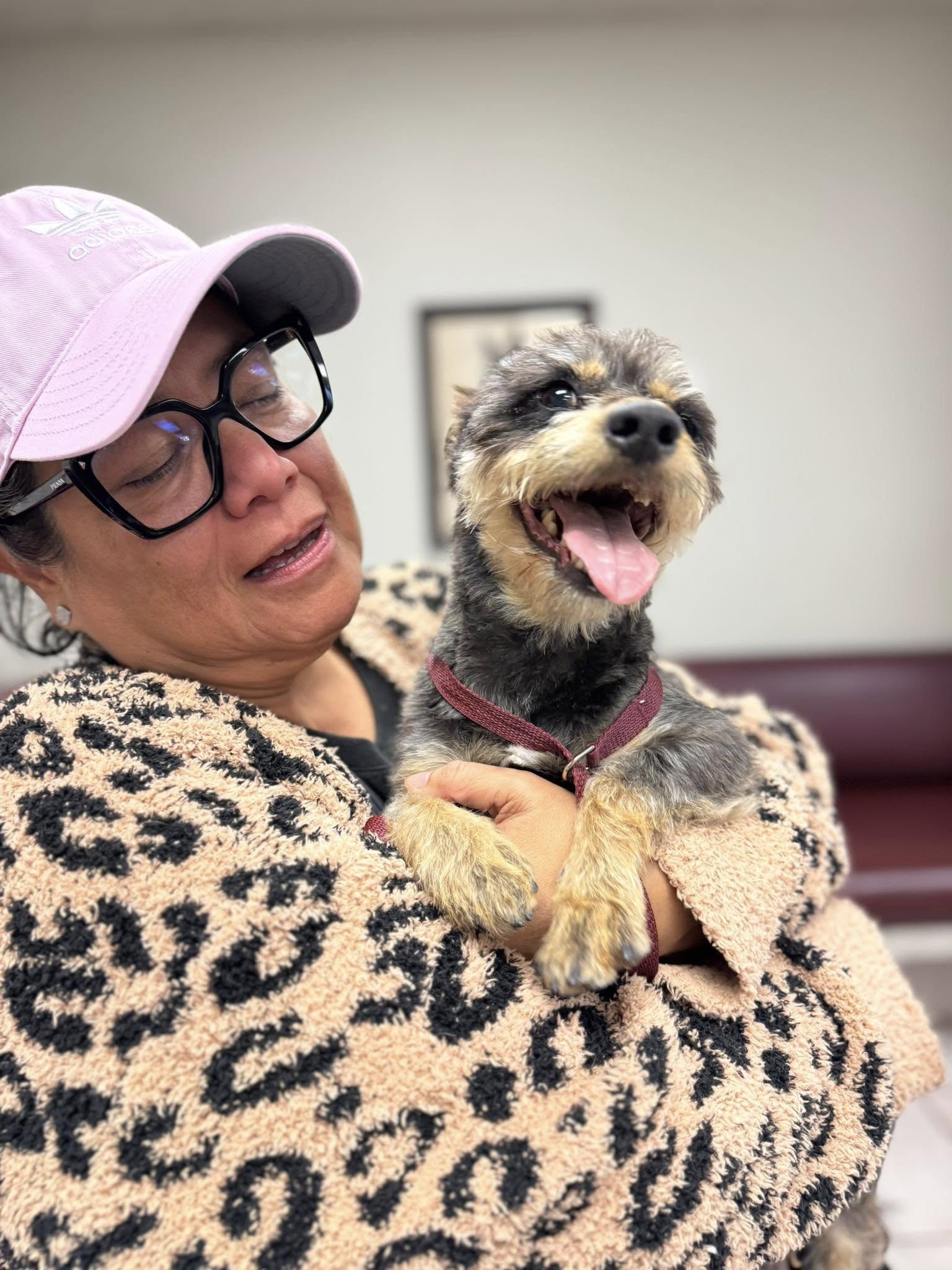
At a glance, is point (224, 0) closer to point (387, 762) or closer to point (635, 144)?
point (635, 144)

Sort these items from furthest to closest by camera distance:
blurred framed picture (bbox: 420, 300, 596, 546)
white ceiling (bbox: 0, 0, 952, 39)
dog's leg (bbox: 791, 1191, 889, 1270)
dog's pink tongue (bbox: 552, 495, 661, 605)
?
1. blurred framed picture (bbox: 420, 300, 596, 546)
2. white ceiling (bbox: 0, 0, 952, 39)
3. dog's leg (bbox: 791, 1191, 889, 1270)
4. dog's pink tongue (bbox: 552, 495, 661, 605)

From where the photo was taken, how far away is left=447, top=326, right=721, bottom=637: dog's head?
1258 mm

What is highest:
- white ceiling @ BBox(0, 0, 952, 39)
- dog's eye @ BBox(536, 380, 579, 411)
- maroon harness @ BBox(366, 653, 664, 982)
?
white ceiling @ BBox(0, 0, 952, 39)

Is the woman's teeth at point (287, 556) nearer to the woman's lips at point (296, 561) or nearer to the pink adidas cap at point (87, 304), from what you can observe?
the woman's lips at point (296, 561)

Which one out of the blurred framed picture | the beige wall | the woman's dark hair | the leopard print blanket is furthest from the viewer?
the blurred framed picture

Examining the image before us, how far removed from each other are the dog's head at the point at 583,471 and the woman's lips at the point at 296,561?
0.26 m

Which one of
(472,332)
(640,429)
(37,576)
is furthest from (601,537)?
(472,332)

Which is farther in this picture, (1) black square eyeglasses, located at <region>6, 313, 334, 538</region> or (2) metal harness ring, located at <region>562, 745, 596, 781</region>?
(2) metal harness ring, located at <region>562, 745, 596, 781</region>

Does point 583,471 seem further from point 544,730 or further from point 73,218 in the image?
point 73,218

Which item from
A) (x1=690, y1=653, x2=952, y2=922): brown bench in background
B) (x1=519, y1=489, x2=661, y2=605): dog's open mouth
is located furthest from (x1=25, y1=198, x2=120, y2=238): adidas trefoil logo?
(x1=690, y1=653, x2=952, y2=922): brown bench in background

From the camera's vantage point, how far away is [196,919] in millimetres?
1024

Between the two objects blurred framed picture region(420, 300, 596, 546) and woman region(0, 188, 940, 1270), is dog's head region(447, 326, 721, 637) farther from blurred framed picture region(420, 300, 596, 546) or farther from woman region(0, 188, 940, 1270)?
blurred framed picture region(420, 300, 596, 546)

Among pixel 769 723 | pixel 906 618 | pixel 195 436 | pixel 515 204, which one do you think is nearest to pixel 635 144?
pixel 515 204

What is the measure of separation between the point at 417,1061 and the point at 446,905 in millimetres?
197
